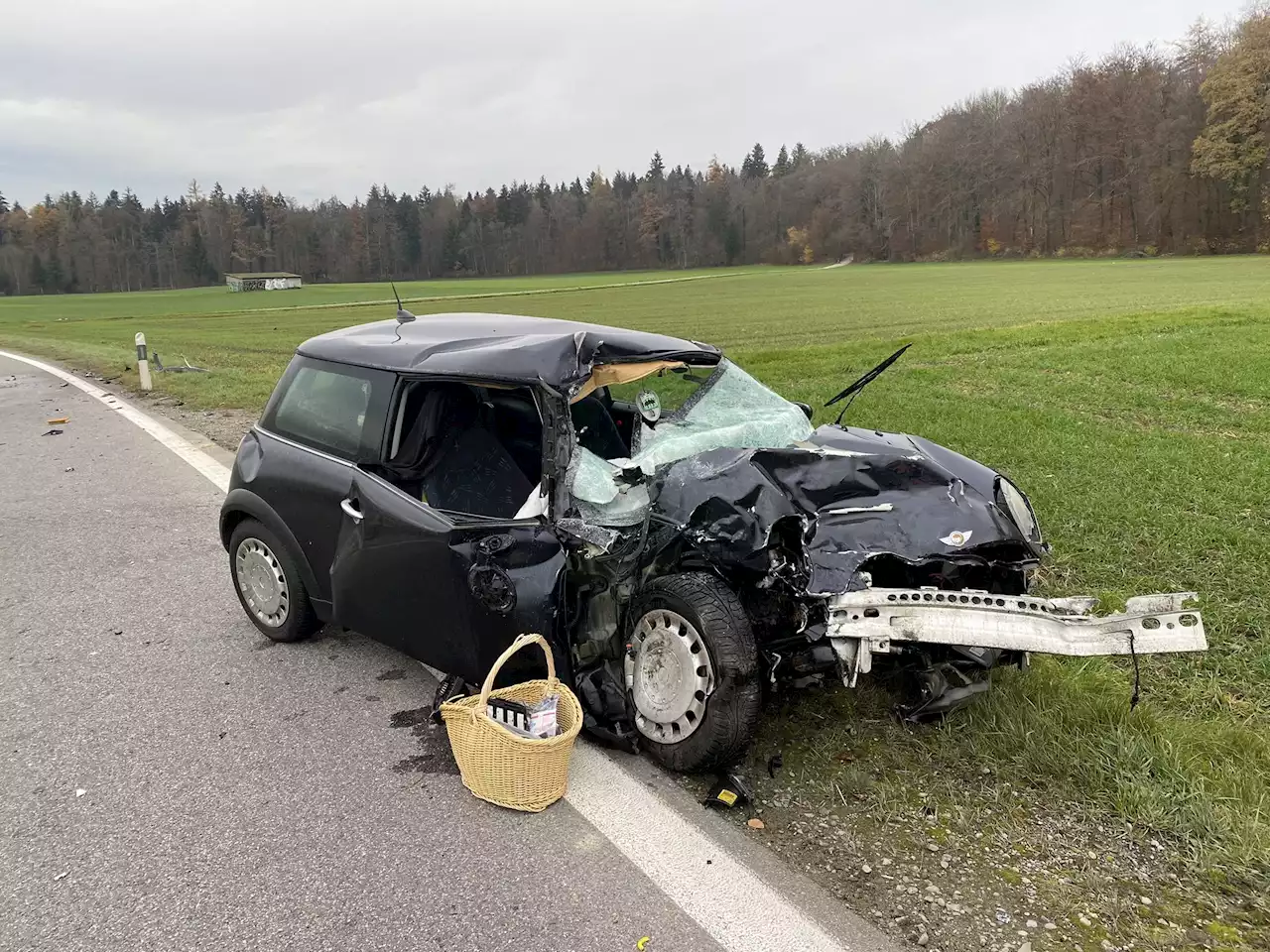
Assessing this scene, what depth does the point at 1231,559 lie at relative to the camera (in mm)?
5234

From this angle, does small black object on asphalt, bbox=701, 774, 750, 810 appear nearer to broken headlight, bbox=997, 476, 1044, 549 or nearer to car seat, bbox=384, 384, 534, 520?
broken headlight, bbox=997, 476, 1044, 549

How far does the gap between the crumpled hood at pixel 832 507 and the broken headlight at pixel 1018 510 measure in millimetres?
65

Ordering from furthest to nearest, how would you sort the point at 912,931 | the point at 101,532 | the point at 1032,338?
the point at 1032,338, the point at 101,532, the point at 912,931

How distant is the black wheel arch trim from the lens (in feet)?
13.8

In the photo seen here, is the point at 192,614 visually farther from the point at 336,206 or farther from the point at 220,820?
the point at 336,206

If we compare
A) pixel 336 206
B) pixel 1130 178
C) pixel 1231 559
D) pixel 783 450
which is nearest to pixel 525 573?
pixel 783 450

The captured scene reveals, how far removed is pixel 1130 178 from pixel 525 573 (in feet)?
309

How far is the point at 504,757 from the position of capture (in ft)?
9.93

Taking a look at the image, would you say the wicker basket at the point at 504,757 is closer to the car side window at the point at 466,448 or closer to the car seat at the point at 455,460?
the car side window at the point at 466,448

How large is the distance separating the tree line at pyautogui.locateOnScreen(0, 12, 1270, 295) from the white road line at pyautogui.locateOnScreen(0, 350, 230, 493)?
3114 inches

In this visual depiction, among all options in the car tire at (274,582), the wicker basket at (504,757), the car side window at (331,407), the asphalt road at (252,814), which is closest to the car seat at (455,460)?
the car side window at (331,407)

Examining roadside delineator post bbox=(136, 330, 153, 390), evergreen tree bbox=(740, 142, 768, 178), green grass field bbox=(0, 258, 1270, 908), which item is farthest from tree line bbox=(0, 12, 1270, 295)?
roadside delineator post bbox=(136, 330, 153, 390)

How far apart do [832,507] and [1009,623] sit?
0.75 metres

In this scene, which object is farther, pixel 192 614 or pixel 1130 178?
pixel 1130 178
